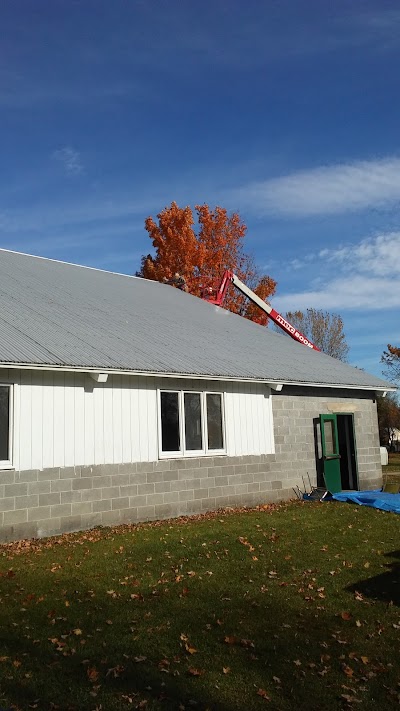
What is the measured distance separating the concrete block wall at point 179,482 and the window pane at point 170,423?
355mm

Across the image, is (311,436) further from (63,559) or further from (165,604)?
(165,604)

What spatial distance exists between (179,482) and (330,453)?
594 centimetres

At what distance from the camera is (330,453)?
694 inches

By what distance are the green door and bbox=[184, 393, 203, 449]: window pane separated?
440 centimetres

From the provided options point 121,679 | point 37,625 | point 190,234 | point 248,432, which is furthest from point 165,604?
point 190,234

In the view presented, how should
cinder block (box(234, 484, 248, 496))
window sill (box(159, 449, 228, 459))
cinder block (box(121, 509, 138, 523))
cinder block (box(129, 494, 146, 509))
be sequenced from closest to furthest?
cinder block (box(121, 509, 138, 523))
cinder block (box(129, 494, 146, 509))
window sill (box(159, 449, 228, 459))
cinder block (box(234, 484, 248, 496))

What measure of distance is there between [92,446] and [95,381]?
4.15 feet

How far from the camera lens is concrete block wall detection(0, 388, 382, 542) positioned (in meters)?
11.0

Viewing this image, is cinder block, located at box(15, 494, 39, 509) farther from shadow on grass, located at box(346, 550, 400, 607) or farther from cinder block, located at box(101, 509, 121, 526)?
Answer: shadow on grass, located at box(346, 550, 400, 607)

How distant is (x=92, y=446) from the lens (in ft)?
39.2

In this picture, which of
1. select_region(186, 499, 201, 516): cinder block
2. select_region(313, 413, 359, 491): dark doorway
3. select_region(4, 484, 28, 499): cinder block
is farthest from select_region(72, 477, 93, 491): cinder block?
select_region(313, 413, 359, 491): dark doorway

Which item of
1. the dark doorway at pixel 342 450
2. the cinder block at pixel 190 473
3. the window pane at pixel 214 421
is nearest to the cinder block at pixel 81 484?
the cinder block at pixel 190 473

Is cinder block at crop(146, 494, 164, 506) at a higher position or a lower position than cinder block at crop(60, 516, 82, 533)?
higher

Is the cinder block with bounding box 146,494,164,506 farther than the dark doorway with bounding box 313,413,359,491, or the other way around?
the dark doorway with bounding box 313,413,359,491
